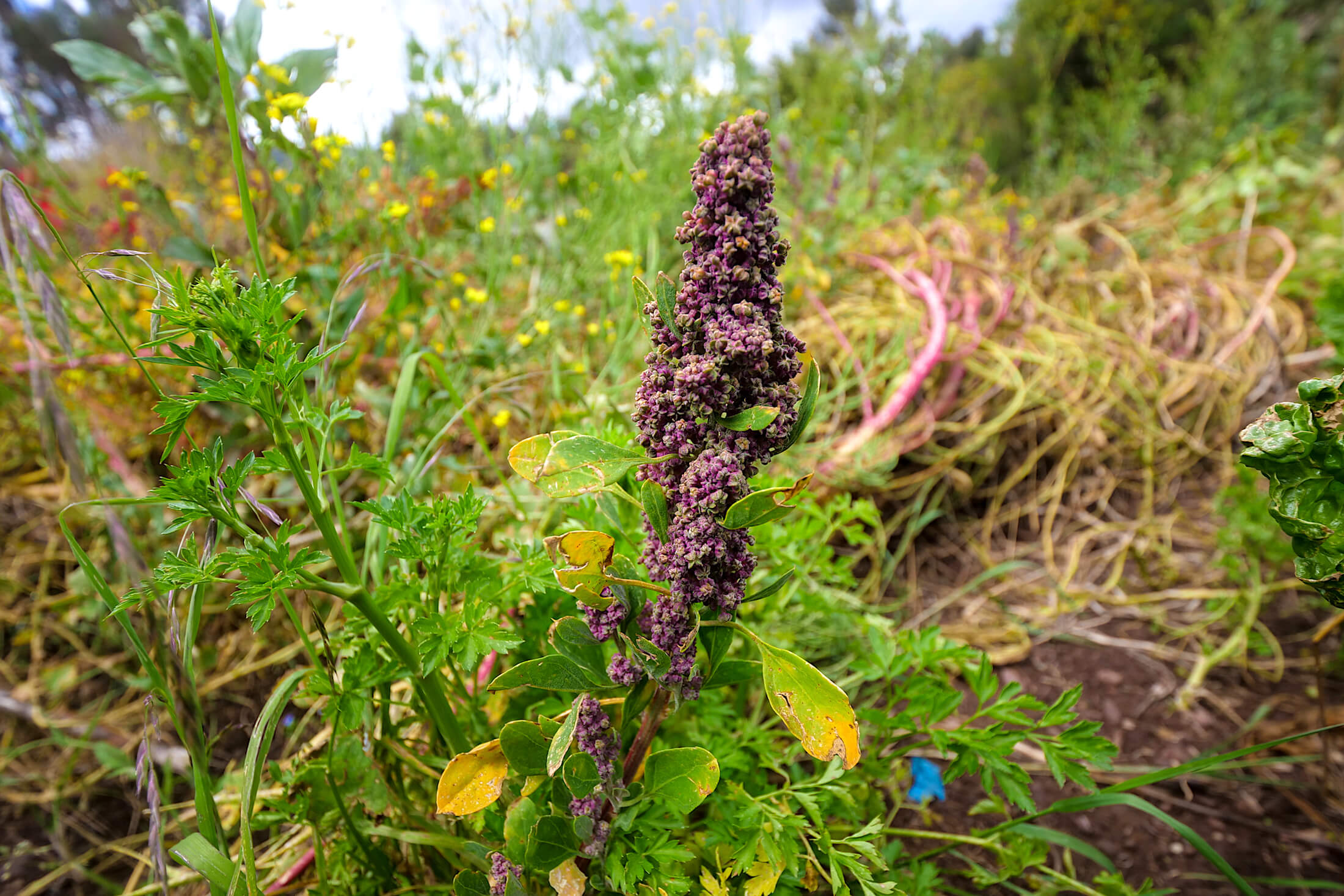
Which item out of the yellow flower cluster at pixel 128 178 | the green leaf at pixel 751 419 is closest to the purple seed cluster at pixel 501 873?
the green leaf at pixel 751 419

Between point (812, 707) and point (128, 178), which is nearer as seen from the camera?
point (812, 707)

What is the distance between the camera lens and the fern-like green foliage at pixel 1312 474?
656 millimetres

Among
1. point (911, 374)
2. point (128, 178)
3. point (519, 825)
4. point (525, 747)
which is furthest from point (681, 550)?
point (128, 178)

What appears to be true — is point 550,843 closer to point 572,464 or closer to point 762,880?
point 762,880

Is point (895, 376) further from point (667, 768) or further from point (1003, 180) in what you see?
point (1003, 180)

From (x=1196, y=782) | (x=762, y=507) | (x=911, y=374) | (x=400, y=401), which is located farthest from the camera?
(x=911, y=374)

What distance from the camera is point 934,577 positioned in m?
1.94

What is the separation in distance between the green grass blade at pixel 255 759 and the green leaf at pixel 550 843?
259 millimetres

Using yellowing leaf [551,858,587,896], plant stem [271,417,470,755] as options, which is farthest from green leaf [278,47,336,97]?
yellowing leaf [551,858,587,896]

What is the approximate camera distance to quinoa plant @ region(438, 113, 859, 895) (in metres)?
0.61

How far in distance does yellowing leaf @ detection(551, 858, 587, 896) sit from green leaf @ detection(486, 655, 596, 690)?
0.19 metres

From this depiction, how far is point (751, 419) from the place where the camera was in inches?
24.0

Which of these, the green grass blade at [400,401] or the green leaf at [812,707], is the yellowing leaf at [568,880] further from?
the green grass blade at [400,401]

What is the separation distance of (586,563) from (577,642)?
0.09 metres
